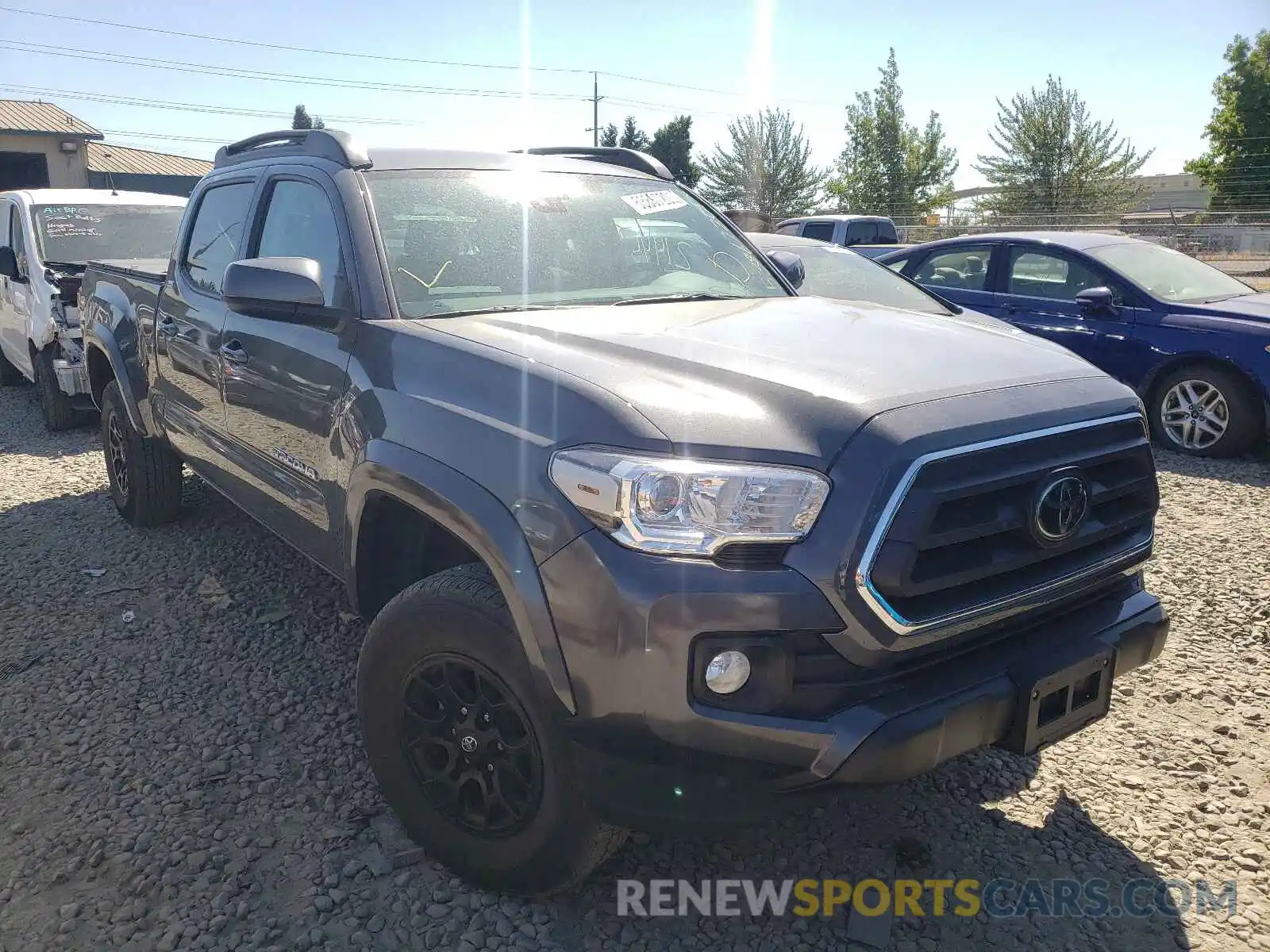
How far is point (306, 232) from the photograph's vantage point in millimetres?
3346

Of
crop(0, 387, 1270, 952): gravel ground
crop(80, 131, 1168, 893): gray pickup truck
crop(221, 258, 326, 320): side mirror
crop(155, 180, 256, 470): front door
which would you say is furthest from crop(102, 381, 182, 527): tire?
crop(221, 258, 326, 320): side mirror

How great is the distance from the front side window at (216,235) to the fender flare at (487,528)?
1824mm

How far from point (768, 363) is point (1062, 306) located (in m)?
6.11

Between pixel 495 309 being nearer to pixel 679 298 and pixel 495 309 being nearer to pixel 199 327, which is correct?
pixel 679 298

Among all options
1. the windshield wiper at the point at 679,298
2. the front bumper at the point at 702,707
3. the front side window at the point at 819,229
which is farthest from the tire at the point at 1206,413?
the front side window at the point at 819,229

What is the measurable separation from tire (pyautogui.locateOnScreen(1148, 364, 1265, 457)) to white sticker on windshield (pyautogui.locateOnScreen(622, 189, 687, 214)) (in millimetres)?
4705

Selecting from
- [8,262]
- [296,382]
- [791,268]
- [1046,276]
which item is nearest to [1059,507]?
[791,268]

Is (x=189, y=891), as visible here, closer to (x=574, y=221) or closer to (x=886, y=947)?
(x=886, y=947)

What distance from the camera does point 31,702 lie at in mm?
3551

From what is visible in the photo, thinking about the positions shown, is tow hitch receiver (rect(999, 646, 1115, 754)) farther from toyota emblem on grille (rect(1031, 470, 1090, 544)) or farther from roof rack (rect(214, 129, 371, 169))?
roof rack (rect(214, 129, 371, 169))

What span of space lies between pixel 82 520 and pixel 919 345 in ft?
16.3

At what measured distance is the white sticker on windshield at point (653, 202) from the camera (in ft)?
12.0

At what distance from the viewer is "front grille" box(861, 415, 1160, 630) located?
1.98 metres

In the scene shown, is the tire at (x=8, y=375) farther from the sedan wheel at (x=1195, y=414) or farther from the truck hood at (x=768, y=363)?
the sedan wheel at (x=1195, y=414)
